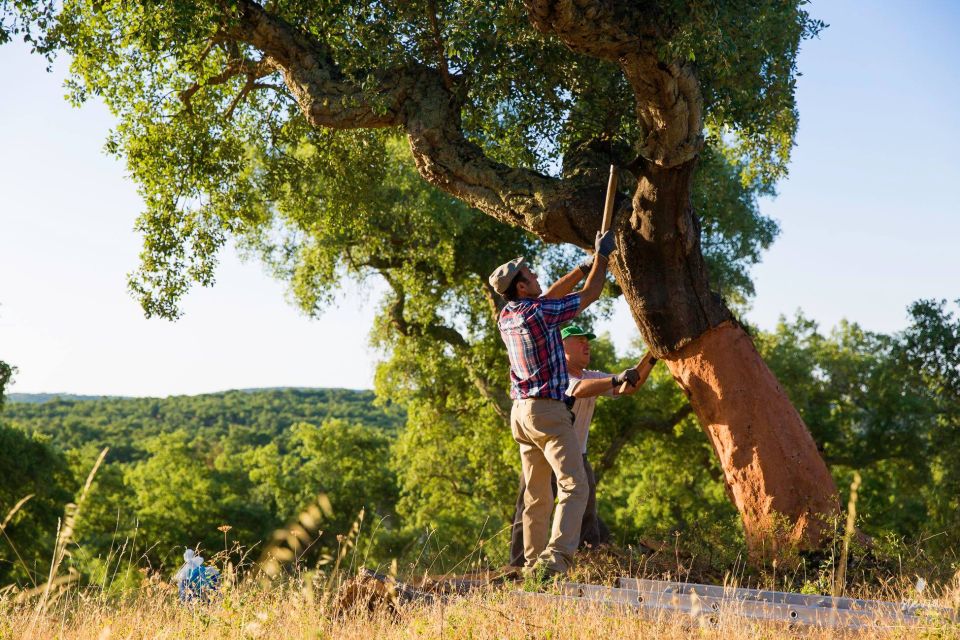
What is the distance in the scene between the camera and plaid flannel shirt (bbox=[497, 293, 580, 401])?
6.90 metres

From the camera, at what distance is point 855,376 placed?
24453mm

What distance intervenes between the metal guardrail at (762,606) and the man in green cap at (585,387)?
1684mm

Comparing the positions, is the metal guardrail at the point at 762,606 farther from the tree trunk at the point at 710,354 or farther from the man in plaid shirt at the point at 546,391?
the tree trunk at the point at 710,354

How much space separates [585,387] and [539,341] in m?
1.34

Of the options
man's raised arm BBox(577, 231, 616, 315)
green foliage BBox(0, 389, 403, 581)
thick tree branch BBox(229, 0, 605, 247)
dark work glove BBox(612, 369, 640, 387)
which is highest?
thick tree branch BBox(229, 0, 605, 247)

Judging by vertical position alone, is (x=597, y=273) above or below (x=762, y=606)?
above

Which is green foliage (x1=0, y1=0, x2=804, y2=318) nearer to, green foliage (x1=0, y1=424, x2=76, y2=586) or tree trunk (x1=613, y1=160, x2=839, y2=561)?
tree trunk (x1=613, y1=160, x2=839, y2=561)

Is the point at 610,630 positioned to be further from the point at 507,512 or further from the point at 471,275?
the point at 507,512

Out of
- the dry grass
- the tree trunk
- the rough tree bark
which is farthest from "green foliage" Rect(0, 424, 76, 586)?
the dry grass

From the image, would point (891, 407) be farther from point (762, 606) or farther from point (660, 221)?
point (762, 606)

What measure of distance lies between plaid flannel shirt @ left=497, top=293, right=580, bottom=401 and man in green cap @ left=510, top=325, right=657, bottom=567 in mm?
192

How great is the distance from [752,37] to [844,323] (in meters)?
24.8

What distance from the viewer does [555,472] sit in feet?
23.0

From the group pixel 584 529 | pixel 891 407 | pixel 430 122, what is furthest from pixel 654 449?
pixel 430 122
